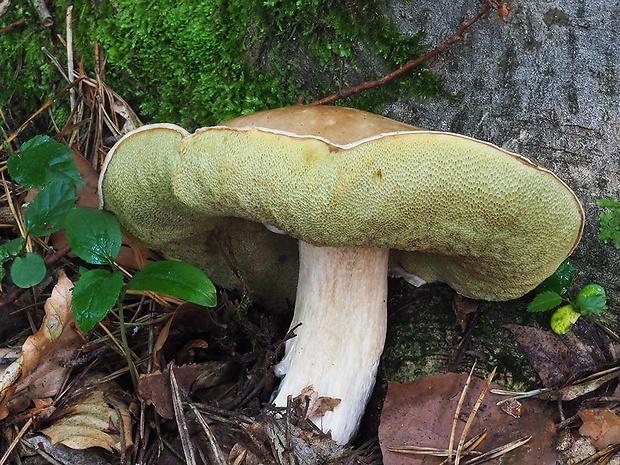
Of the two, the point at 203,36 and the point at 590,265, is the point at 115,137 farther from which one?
the point at 590,265

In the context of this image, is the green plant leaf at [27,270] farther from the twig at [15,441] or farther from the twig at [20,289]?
the twig at [15,441]

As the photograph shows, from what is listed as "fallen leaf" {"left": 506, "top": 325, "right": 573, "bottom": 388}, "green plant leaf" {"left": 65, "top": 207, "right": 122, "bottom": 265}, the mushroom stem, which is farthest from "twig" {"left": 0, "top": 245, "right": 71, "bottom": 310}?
"fallen leaf" {"left": 506, "top": 325, "right": 573, "bottom": 388}

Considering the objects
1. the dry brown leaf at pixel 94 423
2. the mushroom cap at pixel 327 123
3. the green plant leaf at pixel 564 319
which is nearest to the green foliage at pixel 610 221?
the green plant leaf at pixel 564 319

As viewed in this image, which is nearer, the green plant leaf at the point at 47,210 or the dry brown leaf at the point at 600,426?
the dry brown leaf at the point at 600,426

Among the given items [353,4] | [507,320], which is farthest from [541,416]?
[353,4]

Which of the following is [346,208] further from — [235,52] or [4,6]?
[4,6]

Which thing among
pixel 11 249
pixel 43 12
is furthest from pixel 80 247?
pixel 43 12

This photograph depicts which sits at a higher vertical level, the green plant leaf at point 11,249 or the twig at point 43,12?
the twig at point 43,12
